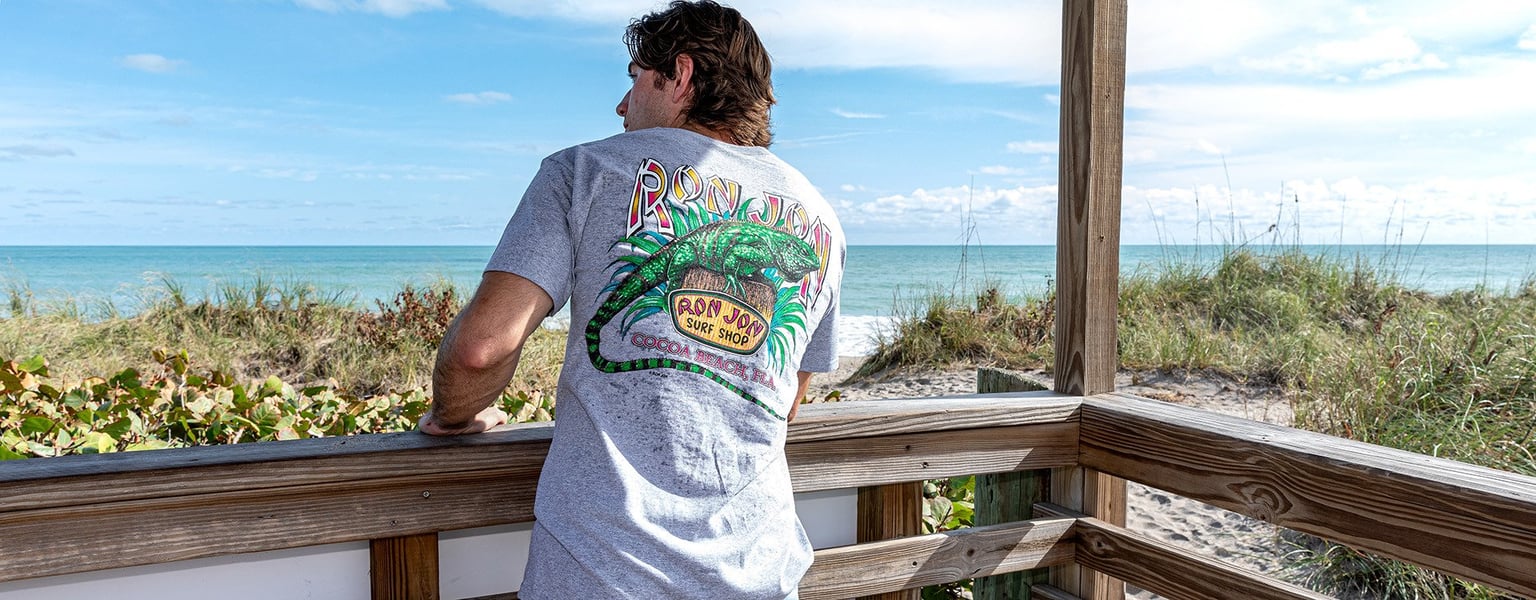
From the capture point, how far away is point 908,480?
5.66 feet

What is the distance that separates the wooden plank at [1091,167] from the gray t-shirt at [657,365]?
2.74 ft

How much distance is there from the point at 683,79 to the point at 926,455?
859mm

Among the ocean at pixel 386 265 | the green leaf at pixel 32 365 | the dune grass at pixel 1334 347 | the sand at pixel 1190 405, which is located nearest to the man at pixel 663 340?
the green leaf at pixel 32 365

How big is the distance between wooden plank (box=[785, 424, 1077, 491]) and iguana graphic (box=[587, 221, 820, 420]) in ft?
1.47

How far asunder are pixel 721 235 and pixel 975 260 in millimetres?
28440

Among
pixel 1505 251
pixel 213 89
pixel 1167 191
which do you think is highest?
pixel 213 89

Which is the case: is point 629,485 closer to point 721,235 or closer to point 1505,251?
point 721,235

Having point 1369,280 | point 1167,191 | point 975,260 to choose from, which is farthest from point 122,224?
point 1369,280

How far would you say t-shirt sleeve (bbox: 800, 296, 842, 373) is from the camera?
1392mm

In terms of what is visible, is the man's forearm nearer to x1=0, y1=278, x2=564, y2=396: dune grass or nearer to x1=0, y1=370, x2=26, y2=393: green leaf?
x1=0, y1=370, x2=26, y2=393: green leaf

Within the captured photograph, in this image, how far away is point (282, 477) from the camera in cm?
121

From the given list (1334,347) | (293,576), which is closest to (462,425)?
(293,576)

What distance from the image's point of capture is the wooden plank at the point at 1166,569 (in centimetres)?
153

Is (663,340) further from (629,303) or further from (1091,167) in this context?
(1091,167)
